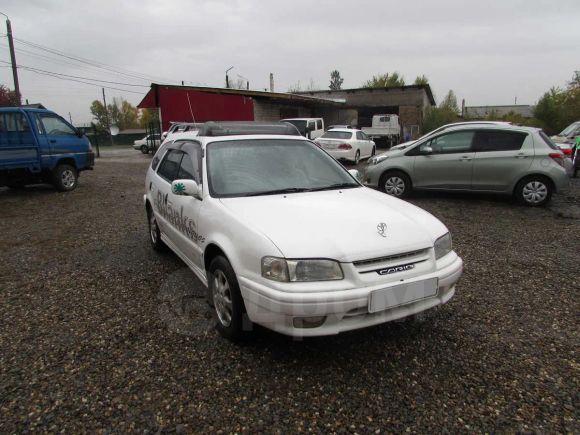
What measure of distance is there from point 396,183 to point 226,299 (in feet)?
21.6

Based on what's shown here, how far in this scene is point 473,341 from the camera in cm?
305

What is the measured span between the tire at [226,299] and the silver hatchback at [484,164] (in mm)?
6421

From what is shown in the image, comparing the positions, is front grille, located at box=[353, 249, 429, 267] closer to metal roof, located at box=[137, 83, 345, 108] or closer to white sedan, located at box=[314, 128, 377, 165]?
white sedan, located at box=[314, 128, 377, 165]

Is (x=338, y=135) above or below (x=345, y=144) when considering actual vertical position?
above

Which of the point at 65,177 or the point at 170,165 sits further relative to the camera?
the point at 65,177

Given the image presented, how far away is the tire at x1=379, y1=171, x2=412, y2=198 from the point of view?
28.4 feet

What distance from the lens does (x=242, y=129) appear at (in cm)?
404

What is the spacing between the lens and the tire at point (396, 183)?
28.4 feet

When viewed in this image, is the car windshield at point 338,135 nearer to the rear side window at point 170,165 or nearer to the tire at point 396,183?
the tire at point 396,183

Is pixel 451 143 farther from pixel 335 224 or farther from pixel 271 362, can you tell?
pixel 271 362

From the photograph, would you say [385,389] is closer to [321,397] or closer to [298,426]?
[321,397]

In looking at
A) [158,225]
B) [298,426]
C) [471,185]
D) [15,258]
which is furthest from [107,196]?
[298,426]

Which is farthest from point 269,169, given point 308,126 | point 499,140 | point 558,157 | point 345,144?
point 308,126

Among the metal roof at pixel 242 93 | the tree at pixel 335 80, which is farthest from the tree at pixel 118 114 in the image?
the metal roof at pixel 242 93
